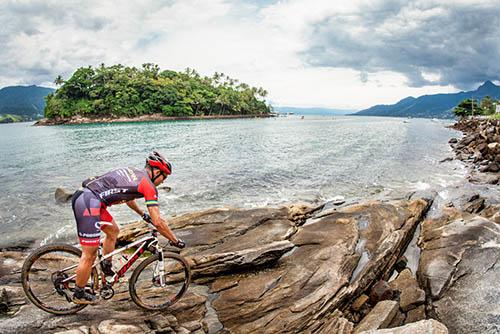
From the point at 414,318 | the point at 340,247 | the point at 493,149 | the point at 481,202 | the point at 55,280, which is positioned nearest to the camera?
the point at 55,280

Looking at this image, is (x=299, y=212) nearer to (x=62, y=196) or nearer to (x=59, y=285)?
(x=59, y=285)

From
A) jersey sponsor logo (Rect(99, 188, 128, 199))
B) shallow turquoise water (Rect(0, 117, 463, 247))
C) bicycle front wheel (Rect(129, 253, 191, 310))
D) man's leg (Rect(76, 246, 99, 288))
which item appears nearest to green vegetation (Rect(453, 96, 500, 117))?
shallow turquoise water (Rect(0, 117, 463, 247))

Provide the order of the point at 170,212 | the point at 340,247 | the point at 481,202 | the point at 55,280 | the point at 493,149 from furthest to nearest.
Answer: the point at 493,149 → the point at 170,212 → the point at 481,202 → the point at 340,247 → the point at 55,280

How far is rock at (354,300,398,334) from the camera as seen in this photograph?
7801mm

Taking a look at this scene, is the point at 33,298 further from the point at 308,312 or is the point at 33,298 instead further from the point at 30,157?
the point at 30,157

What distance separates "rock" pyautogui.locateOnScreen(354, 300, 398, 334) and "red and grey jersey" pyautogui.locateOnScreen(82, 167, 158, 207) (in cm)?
587

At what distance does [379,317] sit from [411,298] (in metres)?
1.98

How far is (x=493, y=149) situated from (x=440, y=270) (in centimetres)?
3798

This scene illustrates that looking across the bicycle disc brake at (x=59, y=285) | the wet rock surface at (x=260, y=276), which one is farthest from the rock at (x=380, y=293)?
the bicycle disc brake at (x=59, y=285)

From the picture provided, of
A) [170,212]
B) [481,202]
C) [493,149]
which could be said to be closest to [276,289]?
[170,212]

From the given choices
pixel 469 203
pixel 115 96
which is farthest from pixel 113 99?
pixel 469 203

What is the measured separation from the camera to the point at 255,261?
32.0ft

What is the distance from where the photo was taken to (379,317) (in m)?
8.09

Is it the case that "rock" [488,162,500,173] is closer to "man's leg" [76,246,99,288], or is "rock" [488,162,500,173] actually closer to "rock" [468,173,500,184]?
"rock" [468,173,500,184]
